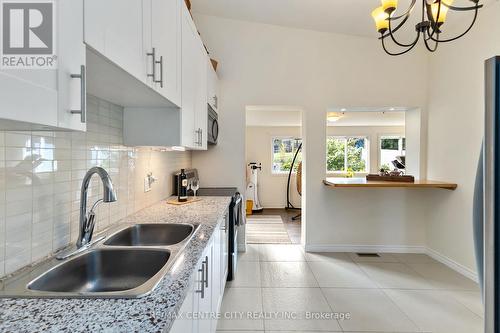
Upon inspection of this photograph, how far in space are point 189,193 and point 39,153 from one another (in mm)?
1873

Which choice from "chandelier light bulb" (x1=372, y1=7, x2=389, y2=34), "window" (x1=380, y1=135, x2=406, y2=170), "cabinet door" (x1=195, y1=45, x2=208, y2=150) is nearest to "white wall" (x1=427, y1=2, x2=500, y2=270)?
"chandelier light bulb" (x1=372, y1=7, x2=389, y2=34)

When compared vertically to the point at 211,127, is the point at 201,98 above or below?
above

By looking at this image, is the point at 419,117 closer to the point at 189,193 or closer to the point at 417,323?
the point at 417,323

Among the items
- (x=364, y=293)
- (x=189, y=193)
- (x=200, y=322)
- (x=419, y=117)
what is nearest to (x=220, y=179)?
(x=189, y=193)

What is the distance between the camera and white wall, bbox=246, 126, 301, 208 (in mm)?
6395

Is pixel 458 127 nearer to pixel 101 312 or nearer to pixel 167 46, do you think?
pixel 167 46

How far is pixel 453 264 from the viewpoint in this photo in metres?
2.91

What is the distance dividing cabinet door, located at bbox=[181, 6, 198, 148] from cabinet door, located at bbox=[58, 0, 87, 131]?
1014 millimetres

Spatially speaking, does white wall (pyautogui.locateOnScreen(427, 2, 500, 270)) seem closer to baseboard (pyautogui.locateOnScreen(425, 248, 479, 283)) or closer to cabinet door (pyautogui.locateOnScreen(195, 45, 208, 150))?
baseboard (pyautogui.locateOnScreen(425, 248, 479, 283))

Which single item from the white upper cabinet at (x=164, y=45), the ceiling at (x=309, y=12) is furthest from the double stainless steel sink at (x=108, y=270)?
the ceiling at (x=309, y=12)

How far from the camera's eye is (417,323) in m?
1.94

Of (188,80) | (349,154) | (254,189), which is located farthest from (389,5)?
(349,154)

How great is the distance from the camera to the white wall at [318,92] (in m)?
3.35

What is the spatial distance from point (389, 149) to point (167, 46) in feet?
21.6
